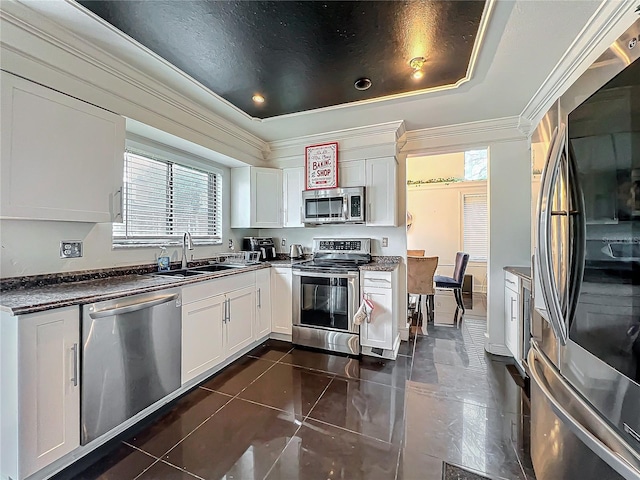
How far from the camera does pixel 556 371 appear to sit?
1.13m

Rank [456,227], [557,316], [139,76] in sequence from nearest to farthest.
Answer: [557,316]
[139,76]
[456,227]

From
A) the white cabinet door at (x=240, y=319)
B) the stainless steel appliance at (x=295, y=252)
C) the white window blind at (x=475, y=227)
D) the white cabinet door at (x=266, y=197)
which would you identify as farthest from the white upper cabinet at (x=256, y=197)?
the white window blind at (x=475, y=227)

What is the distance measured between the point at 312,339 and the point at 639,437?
2629 millimetres

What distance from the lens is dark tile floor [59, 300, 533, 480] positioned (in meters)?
1.53

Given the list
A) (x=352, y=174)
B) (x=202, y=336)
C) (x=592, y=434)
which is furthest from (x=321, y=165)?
(x=592, y=434)

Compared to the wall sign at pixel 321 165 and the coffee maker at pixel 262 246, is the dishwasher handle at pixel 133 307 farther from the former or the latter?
the wall sign at pixel 321 165

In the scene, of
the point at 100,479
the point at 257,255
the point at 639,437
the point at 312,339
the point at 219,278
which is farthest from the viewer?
the point at 257,255

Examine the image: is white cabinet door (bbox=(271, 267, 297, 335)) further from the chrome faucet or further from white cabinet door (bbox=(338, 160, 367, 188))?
white cabinet door (bbox=(338, 160, 367, 188))

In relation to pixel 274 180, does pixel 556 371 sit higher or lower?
lower

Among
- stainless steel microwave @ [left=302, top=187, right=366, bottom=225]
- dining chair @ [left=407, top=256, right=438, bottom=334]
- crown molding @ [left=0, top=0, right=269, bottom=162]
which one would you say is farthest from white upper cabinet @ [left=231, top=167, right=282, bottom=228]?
dining chair @ [left=407, top=256, right=438, bottom=334]

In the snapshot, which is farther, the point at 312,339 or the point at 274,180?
the point at 274,180

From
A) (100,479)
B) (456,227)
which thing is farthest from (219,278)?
(456,227)

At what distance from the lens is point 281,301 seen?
3326 mm

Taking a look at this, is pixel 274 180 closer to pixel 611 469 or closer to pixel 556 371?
pixel 556 371
